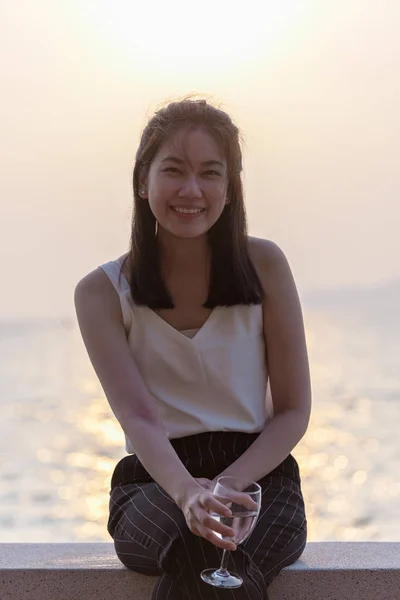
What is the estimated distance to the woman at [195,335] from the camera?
232 cm

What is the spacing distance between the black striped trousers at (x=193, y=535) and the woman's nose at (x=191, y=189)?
66 centimetres

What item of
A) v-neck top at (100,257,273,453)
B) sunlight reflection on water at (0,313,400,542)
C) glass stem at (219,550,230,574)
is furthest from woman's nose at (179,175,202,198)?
Result: sunlight reflection on water at (0,313,400,542)

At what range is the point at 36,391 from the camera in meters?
22.6

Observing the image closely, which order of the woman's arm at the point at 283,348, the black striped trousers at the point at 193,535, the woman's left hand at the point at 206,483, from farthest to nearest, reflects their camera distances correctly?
the woman's arm at the point at 283,348 < the woman's left hand at the point at 206,483 < the black striped trousers at the point at 193,535

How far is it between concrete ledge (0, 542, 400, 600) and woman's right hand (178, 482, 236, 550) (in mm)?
489

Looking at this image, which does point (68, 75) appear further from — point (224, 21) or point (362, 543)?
point (362, 543)

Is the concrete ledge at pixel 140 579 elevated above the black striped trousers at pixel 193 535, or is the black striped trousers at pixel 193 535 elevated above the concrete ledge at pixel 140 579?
the black striped trousers at pixel 193 535

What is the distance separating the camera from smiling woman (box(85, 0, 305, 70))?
10.1 m

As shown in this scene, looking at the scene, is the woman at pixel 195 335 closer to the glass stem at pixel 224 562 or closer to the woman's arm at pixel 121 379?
the woman's arm at pixel 121 379

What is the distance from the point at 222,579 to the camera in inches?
74.6

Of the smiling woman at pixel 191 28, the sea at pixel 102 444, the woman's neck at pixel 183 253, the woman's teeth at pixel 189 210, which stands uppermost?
the smiling woman at pixel 191 28

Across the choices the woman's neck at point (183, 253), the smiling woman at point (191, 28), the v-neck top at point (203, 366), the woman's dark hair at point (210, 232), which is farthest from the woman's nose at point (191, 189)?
the smiling woman at point (191, 28)

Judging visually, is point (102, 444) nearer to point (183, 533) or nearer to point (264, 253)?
point (264, 253)

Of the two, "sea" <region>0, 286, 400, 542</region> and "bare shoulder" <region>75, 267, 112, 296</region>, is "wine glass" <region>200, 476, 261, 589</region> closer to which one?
"bare shoulder" <region>75, 267, 112, 296</region>
